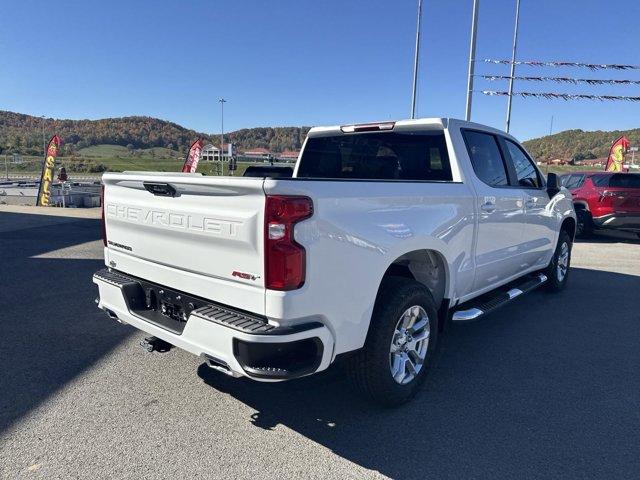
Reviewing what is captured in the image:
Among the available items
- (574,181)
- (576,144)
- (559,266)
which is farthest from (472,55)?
(576,144)

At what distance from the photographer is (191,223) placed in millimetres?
2822

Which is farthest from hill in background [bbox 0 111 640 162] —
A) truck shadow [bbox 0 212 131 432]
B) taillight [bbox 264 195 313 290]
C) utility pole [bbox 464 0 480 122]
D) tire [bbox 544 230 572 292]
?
taillight [bbox 264 195 313 290]

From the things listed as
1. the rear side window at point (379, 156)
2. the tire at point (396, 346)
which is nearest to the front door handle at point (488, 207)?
the rear side window at point (379, 156)

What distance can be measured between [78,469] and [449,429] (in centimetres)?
215

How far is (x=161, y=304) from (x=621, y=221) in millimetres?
11428

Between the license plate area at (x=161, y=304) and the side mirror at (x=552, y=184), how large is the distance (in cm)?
453

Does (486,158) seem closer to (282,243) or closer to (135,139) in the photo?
(282,243)

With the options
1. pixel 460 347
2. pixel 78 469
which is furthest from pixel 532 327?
pixel 78 469

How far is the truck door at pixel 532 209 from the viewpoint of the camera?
5.15 m

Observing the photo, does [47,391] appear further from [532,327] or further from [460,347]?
[532,327]

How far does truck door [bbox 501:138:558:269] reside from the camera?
5.15 metres

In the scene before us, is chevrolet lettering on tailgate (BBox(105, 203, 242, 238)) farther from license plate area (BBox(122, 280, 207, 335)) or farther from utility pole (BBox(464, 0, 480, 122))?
utility pole (BBox(464, 0, 480, 122))

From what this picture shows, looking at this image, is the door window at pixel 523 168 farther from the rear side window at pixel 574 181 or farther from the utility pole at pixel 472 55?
the utility pole at pixel 472 55

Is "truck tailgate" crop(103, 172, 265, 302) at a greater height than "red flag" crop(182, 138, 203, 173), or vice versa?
"red flag" crop(182, 138, 203, 173)
